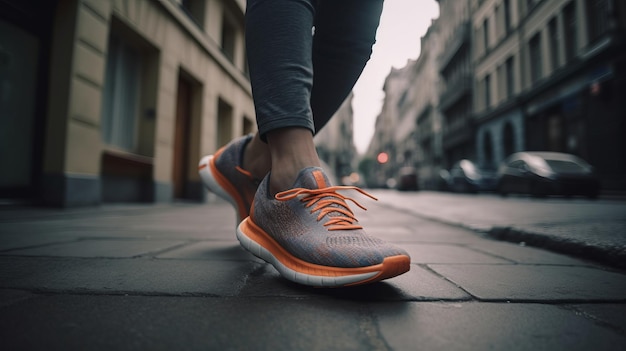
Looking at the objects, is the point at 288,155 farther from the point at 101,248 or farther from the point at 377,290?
the point at 101,248

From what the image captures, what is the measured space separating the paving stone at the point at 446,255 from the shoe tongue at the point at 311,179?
19.4 inches

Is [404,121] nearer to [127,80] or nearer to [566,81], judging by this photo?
[566,81]

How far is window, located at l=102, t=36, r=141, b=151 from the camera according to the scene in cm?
485

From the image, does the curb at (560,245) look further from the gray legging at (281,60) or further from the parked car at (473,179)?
the parked car at (473,179)

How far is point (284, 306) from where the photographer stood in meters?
0.71

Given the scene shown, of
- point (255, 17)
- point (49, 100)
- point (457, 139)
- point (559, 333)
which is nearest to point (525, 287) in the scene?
point (559, 333)

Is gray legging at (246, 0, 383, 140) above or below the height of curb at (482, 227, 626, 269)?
above

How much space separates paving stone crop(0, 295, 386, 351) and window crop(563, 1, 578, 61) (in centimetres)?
1477

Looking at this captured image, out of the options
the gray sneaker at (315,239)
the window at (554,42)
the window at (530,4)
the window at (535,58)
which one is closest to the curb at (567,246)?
the gray sneaker at (315,239)

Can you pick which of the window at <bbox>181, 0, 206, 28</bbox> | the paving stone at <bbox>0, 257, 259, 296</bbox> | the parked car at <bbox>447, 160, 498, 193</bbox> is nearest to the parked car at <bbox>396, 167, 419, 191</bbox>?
the parked car at <bbox>447, 160, 498, 193</bbox>

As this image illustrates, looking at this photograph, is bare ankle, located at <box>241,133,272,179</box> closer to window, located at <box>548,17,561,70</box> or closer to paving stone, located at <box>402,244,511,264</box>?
paving stone, located at <box>402,244,511,264</box>

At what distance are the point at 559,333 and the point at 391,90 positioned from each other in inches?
2373

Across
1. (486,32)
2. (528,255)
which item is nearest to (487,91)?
(486,32)

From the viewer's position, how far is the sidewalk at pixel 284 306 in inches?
21.8
